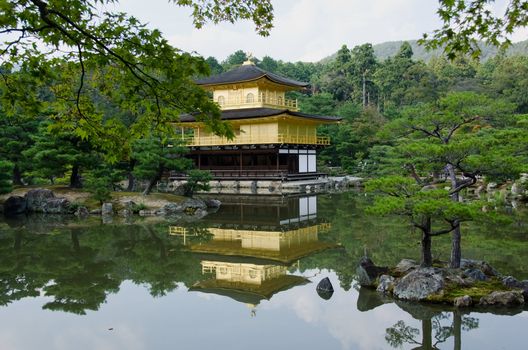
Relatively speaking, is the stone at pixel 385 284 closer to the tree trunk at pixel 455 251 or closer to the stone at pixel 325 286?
the stone at pixel 325 286

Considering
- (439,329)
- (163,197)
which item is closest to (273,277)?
(439,329)

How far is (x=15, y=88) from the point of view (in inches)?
175

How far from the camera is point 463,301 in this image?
7.30 metres

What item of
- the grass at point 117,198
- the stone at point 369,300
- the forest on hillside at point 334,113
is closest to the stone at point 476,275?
the stone at point 369,300

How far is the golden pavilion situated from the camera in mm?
30469

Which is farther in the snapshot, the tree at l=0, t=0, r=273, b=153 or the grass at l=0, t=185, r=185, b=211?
the grass at l=0, t=185, r=185, b=211

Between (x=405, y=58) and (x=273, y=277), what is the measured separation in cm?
4850

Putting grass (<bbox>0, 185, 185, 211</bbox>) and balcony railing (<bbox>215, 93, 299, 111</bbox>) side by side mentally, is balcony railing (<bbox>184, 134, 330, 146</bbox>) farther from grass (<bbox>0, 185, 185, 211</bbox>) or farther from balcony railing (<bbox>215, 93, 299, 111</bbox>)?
grass (<bbox>0, 185, 185, 211</bbox>)

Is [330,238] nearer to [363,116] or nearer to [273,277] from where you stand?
[273,277]

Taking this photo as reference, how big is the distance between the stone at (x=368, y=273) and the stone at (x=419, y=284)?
55 centimetres

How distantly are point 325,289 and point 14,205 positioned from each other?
15.7m

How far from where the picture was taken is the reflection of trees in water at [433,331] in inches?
250

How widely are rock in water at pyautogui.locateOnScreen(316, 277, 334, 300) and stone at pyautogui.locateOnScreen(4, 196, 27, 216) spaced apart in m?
15.3

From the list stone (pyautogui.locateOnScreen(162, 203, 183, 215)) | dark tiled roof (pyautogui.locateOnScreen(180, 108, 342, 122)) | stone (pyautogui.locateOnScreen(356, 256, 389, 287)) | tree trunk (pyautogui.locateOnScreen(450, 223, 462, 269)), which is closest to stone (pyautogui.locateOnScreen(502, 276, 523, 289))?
tree trunk (pyautogui.locateOnScreen(450, 223, 462, 269))
